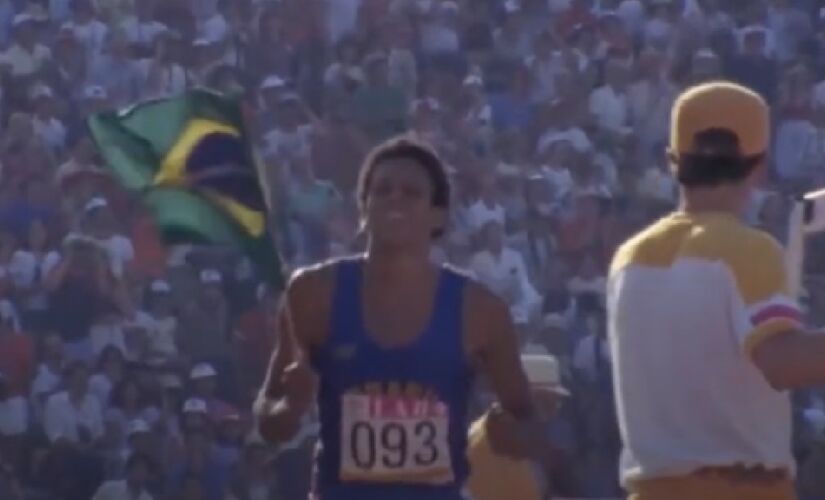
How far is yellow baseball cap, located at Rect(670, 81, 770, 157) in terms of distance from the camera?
4766 mm

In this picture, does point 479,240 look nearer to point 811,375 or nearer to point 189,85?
point 189,85

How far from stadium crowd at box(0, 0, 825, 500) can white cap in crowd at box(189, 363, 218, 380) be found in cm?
1

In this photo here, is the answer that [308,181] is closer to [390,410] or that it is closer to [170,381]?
[170,381]

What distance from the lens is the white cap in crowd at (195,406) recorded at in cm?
1249

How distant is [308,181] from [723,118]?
9506mm

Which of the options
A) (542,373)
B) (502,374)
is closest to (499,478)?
(542,373)

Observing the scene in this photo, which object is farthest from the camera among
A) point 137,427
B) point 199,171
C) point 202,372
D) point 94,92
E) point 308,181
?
point 94,92

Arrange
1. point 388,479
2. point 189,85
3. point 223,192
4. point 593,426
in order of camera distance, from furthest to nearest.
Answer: point 189,85, point 593,426, point 223,192, point 388,479

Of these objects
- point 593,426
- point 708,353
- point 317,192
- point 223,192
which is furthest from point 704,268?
point 317,192

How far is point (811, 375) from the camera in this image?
176 inches

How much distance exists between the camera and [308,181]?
14211 millimetres

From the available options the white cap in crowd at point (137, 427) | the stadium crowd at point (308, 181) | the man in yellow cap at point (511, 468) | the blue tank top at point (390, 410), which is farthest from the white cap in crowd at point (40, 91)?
the blue tank top at point (390, 410)

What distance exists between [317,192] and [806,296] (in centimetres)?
277

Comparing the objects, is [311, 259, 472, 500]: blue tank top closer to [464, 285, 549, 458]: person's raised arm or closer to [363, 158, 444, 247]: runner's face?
[464, 285, 549, 458]: person's raised arm
